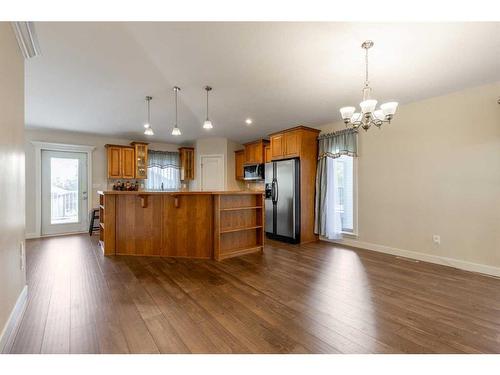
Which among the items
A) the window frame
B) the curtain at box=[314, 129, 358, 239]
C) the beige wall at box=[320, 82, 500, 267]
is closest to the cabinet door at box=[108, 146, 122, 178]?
the curtain at box=[314, 129, 358, 239]

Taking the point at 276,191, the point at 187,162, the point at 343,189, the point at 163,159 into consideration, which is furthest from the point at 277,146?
the point at 163,159

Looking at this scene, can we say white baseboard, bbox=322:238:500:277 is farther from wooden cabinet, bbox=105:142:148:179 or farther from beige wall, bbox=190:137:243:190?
wooden cabinet, bbox=105:142:148:179

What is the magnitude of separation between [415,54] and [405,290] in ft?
8.06

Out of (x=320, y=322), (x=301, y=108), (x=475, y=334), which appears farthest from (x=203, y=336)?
(x=301, y=108)

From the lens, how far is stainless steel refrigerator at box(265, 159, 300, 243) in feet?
15.5

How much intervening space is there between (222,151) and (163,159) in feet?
5.73

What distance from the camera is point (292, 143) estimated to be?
15.9 feet

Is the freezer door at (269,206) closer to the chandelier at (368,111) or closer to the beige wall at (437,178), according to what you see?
the beige wall at (437,178)

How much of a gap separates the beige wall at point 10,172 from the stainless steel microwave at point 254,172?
14.6 ft

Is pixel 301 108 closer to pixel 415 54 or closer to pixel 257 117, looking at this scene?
pixel 257 117

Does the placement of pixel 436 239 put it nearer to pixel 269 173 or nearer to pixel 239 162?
pixel 269 173

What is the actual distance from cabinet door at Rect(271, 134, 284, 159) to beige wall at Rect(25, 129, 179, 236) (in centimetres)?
365

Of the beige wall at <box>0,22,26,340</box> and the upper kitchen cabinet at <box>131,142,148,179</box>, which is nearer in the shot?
the beige wall at <box>0,22,26,340</box>

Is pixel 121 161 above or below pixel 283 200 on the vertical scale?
above
